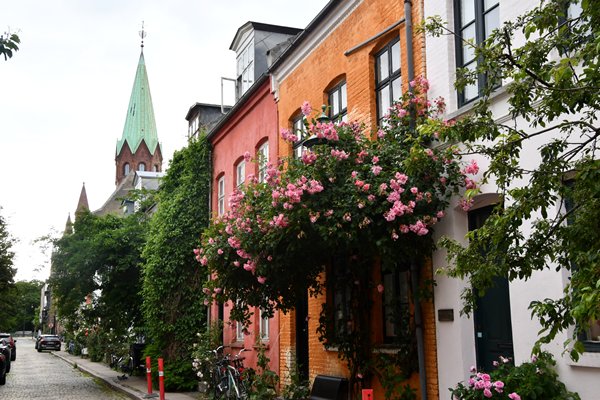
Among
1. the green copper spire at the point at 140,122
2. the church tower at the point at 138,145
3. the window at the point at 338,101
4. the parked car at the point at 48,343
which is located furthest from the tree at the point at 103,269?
the church tower at the point at 138,145

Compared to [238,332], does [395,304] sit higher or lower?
higher

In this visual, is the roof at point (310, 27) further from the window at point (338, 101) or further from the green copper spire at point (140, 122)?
the green copper spire at point (140, 122)

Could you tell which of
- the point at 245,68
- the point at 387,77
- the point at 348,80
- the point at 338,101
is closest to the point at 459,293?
the point at 387,77

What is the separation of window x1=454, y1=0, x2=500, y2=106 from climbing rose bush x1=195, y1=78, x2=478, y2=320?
481mm

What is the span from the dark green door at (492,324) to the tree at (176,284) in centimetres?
1093

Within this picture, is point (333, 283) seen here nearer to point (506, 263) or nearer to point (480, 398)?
point (480, 398)

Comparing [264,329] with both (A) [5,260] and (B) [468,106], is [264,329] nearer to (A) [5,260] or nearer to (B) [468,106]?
(B) [468,106]

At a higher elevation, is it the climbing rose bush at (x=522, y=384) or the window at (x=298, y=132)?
the window at (x=298, y=132)

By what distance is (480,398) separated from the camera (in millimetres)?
6879

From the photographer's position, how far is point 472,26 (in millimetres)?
9258

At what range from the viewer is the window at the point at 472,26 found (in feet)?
29.0

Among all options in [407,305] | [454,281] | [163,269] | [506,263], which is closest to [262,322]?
[163,269]

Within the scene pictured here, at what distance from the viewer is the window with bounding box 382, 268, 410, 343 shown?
9.94 m

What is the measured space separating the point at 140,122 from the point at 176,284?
69.0 m
